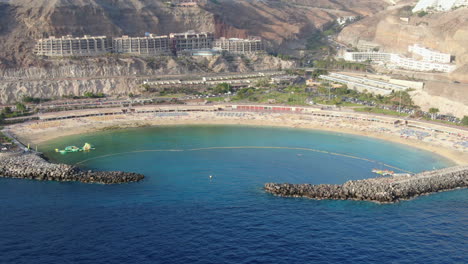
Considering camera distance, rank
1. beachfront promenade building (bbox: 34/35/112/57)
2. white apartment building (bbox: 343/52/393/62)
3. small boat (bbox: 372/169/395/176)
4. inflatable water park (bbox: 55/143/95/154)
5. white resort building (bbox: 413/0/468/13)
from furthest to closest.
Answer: white resort building (bbox: 413/0/468/13) < white apartment building (bbox: 343/52/393/62) < beachfront promenade building (bbox: 34/35/112/57) < inflatable water park (bbox: 55/143/95/154) < small boat (bbox: 372/169/395/176)

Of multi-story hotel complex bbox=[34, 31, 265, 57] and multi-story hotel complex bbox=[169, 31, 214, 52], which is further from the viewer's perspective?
multi-story hotel complex bbox=[169, 31, 214, 52]

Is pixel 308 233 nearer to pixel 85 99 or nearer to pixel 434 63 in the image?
pixel 85 99

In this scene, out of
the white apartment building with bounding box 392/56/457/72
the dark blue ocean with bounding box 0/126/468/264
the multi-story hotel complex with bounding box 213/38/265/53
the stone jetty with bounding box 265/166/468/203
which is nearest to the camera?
the dark blue ocean with bounding box 0/126/468/264

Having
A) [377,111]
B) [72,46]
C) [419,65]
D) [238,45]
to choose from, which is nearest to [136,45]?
[72,46]

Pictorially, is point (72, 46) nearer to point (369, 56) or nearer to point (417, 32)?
point (369, 56)

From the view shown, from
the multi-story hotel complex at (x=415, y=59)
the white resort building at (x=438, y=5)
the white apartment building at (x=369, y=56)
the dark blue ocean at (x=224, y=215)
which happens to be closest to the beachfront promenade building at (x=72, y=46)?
the dark blue ocean at (x=224, y=215)

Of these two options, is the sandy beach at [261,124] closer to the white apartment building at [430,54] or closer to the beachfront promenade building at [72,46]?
the beachfront promenade building at [72,46]

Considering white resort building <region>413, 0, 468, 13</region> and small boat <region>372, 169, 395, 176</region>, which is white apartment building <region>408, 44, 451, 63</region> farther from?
small boat <region>372, 169, 395, 176</region>

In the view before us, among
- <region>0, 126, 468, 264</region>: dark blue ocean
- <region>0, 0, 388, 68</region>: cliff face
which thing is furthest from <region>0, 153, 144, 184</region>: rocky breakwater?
<region>0, 0, 388, 68</region>: cliff face
